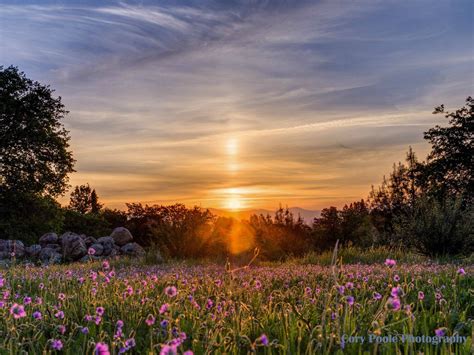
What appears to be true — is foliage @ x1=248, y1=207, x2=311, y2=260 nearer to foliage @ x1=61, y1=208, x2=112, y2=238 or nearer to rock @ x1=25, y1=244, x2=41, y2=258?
rock @ x1=25, y1=244, x2=41, y2=258

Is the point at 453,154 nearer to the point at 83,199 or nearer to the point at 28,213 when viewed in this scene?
the point at 28,213

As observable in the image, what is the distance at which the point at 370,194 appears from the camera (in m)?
37.4

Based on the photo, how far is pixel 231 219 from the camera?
57.6 feet

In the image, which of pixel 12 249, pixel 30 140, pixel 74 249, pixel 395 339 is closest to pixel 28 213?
pixel 30 140

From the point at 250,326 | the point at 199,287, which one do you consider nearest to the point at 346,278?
the point at 199,287

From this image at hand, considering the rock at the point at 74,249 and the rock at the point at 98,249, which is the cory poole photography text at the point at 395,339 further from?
the rock at the point at 98,249

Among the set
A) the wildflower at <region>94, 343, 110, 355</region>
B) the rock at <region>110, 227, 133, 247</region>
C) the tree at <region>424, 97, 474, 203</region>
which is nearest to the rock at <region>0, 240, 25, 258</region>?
the rock at <region>110, 227, 133, 247</region>

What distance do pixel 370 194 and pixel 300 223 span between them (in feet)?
62.8

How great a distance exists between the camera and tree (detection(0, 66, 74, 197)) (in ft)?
97.1

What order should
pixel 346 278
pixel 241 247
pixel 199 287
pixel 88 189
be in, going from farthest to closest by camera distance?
A: 1. pixel 88 189
2. pixel 241 247
3. pixel 346 278
4. pixel 199 287

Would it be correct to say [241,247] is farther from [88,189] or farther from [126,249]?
[88,189]

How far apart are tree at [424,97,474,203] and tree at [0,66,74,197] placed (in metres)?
24.8

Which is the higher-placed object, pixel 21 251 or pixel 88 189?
pixel 88 189

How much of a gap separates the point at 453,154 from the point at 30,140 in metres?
28.4
